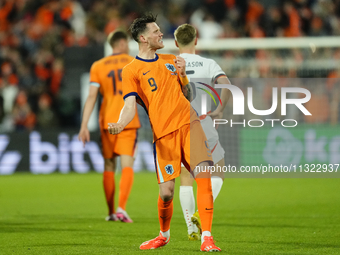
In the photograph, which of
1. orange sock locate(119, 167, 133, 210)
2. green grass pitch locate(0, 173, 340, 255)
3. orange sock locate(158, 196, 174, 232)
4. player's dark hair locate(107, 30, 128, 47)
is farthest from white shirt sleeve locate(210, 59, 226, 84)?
orange sock locate(119, 167, 133, 210)

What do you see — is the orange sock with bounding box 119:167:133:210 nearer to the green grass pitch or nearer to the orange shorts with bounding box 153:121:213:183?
the green grass pitch

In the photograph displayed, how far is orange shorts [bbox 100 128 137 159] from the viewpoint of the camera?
7914 mm

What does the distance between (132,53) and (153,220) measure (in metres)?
7.82

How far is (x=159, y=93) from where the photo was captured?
536 centimetres

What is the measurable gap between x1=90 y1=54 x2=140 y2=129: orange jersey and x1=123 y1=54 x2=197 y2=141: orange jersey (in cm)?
255

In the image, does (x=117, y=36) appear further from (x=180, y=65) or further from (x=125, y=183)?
(x=180, y=65)

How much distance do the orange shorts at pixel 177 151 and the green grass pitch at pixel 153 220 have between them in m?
0.73

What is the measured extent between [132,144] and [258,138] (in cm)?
680

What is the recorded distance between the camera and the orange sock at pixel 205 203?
17.1 feet

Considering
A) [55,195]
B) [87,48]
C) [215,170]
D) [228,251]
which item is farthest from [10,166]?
[228,251]

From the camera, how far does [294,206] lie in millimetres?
9227

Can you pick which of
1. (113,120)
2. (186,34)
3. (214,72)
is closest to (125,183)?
(113,120)

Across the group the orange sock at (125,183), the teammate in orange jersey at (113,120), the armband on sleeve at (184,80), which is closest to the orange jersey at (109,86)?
the teammate in orange jersey at (113,120)

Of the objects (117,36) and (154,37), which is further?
(117,36)
